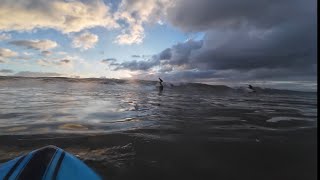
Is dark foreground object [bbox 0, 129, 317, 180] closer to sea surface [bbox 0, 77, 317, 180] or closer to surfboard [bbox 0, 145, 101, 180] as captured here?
sea surface [bbox 0, 77, 317, 180]

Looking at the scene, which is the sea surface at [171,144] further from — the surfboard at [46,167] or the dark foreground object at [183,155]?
the surfboard at [46,167]

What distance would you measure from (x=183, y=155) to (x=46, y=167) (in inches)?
Result: 114

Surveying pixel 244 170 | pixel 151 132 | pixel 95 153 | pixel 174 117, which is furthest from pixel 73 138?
pixel 174 117

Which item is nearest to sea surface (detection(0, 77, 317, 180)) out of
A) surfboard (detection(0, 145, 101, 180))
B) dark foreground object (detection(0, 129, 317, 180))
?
dark foreground object (detection(0, 129, 317, 180))

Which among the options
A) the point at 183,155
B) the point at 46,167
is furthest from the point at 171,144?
the point at 46,167

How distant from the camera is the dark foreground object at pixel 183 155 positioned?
4.65 meters

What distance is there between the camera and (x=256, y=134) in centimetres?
747

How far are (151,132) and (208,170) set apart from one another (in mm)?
2753

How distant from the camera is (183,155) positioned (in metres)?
5.49

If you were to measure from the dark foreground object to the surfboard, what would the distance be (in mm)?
1027

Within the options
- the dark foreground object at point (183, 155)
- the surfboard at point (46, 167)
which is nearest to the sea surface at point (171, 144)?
the dark foreground object at point (183, 155)

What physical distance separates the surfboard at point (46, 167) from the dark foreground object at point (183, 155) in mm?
1027

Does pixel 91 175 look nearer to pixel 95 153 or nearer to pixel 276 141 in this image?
pixel 95 153

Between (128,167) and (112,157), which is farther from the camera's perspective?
(112,157)
